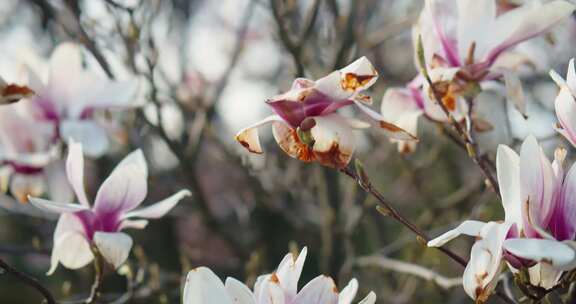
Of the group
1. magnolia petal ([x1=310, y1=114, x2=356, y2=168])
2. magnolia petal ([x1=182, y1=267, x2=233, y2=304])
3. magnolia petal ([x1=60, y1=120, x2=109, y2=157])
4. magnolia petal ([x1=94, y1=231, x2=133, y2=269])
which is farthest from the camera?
magnolia petal ([x1=60, y1=120, x2=109, y2=157])

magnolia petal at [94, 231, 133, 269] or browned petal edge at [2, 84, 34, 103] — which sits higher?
browned petal edge at [2, 84, 34, 103]

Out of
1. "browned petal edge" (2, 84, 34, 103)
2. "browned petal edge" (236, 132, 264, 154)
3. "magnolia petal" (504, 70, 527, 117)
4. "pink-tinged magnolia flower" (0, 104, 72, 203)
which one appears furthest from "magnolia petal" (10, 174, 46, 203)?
"magnolia petal" (504, 70, 527, 117)

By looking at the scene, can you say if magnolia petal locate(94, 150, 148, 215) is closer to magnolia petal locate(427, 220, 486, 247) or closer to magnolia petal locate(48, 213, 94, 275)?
magnolia petal locate(48, 213, 94, 275)

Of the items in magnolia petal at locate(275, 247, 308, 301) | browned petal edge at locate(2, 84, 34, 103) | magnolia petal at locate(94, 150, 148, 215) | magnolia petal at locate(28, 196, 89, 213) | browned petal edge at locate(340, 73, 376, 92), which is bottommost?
magnolia petal at locate(275, 247, 308, 301)

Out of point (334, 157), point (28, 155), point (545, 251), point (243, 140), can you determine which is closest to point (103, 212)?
point (243, 140)

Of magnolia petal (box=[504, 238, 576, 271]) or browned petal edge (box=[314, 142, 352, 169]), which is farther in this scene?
browned petal edge (box=[314, 142, 352, 169])

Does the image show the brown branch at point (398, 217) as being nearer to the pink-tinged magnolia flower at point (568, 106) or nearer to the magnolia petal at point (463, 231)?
the magnolia petal at point (463, 231)

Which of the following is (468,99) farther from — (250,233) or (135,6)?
(250,233)

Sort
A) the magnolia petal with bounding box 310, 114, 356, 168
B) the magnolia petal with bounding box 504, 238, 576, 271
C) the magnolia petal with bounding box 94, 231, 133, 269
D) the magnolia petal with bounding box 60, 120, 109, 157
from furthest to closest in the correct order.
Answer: the magnolia petal with bounding box 60, 120, 109, 157 → the magnolia petal with bounding box 94, 231, 133, 269 → the magnolia petal with bounding box 310, 114, 356, 168 → the magnolia petal with bounding box 504, 238, 576, 271

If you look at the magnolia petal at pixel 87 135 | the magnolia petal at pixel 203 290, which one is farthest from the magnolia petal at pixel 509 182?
the magnolia petal at pixel 87 135
